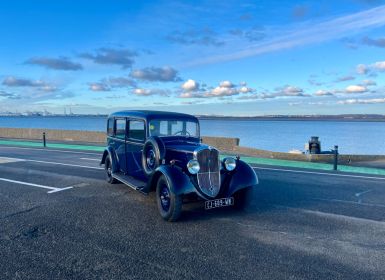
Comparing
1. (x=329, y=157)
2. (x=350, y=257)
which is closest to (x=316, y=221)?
(x=350, y=257)

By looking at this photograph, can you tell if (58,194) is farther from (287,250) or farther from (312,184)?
(312,184)

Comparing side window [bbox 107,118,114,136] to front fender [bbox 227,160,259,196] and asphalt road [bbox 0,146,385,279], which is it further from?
front fender [bbox 227,160,259,196]

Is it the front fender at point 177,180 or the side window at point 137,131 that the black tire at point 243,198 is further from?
the side window at point 137,131

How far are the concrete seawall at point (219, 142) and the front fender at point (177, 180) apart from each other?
1153 cm

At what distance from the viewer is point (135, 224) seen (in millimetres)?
5473

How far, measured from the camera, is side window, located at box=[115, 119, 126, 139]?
7.88 metres

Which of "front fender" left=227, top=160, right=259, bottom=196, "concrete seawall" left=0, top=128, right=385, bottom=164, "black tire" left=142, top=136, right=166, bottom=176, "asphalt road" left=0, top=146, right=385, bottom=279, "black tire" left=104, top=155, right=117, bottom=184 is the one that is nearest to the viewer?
"asphalt road" left=0, top=146, right=385, bottom=279

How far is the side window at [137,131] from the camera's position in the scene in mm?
7015

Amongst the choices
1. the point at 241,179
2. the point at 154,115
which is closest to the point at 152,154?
the point at 154,115

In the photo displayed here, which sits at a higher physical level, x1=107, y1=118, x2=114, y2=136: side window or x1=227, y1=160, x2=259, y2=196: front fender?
x1=107, y1=118, x2=114, y2=136: side window

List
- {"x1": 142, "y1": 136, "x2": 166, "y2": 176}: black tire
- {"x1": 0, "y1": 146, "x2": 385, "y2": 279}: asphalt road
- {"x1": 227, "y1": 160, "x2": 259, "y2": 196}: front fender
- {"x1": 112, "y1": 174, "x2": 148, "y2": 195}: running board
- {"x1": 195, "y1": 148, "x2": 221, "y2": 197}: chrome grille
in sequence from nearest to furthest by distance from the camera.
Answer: {"x1": 0, "y1": 146, "x2": 385, "y2": 279}: asphalt road
{"x1": 195, "y1": 148, "x2": 221, "y2": 197}: chrome grille
{"x1": 227, "y1": 160, "x2": 259, "y2": 196}: front fender
{"x1": 142, "y1": 136, "x2": 166, "y2": 176}: black tire
{"x1": 112, "y1": 174, "x2": 148, "y2": 195}: running board

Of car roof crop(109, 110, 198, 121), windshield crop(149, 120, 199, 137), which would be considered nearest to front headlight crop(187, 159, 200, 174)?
windshield crop(149, 120, 199, 137)

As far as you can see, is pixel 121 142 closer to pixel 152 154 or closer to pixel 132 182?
pixel 132 182

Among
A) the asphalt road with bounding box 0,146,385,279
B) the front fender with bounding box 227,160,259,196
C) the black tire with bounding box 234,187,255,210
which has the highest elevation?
the front fender with bounding box 227,160,259,196
